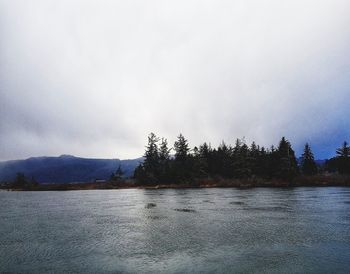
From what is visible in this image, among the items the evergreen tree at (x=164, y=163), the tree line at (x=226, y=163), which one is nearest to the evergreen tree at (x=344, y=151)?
the tree line at (x=226, y=163)

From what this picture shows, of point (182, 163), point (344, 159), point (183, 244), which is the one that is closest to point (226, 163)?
point (182, 163)

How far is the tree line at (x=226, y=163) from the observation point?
10456cm

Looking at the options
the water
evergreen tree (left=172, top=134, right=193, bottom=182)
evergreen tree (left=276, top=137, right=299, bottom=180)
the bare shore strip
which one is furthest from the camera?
evergreen tree (left=172, top=134, right=193, bottom=182)

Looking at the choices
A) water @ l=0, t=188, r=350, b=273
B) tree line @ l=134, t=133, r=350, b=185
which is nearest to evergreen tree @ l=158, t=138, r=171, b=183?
tree line @ l=134, t=133, r=350, b=185

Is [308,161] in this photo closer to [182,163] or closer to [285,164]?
[285,164]

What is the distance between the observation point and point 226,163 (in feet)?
420

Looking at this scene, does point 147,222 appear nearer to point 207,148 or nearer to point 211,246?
point 211,246

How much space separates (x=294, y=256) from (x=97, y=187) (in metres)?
120

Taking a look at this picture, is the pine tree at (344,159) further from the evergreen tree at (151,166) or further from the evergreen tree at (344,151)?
the evergreen tree at (151,166)

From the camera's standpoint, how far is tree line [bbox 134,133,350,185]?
343 ft

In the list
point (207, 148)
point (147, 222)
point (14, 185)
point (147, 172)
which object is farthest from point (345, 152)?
point (14, 185)

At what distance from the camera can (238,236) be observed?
24953mm

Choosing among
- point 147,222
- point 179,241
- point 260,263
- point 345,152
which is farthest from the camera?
point 345,152

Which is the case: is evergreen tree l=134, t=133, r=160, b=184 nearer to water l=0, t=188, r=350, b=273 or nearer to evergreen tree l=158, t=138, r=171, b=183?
evergreen tree l=158, t=138, r=171, b=183
